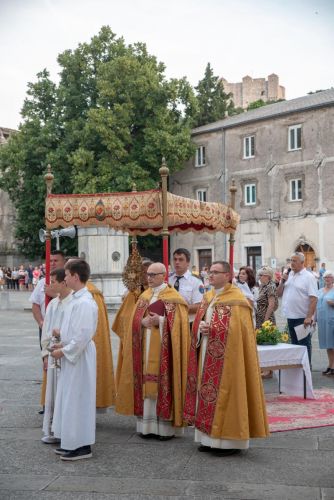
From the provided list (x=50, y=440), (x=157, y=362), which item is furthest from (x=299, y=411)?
(x=50, y=440)

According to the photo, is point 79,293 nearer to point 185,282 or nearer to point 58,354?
point 58,354

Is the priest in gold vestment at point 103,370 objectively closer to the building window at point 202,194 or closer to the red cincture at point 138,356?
the red cincture at point 138,356

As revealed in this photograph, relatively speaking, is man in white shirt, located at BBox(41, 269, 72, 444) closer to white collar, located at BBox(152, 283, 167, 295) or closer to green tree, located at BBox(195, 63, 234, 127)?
white collar, located at BBox(152, 283, 167, 295)

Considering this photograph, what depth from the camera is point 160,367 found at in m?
7.07

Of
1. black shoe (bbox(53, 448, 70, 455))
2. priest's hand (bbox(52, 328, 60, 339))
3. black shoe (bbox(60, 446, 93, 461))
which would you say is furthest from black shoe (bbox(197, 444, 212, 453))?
priest's hand (bbox(52, 328, 60, 339))

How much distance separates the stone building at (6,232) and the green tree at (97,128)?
19.7ft

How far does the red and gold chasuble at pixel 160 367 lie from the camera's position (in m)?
6.95

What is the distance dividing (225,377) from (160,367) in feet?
3.17

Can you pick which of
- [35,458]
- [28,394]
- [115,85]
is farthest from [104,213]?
[115,85]

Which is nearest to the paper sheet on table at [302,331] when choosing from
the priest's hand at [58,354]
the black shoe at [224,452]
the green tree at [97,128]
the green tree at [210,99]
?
the black shoe at [224,452]

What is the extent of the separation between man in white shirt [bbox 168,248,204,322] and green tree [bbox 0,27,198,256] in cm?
2783

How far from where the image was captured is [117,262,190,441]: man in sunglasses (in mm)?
6969

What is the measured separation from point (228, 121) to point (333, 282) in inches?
1199

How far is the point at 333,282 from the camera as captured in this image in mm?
11031
